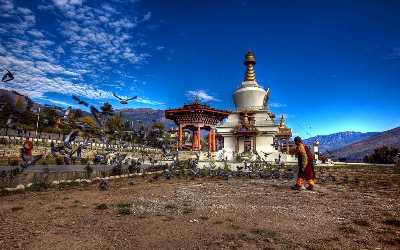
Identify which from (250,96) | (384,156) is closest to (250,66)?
(250,96)

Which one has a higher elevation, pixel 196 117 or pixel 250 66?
pixel 250 66

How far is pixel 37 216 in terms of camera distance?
9.14 meters

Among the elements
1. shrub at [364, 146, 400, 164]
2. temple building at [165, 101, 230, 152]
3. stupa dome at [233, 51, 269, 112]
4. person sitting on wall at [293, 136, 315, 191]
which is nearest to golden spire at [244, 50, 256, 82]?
stupa dome at [233, 51, 269, 112]

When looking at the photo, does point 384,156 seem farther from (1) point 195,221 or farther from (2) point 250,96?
(1) point 195,221

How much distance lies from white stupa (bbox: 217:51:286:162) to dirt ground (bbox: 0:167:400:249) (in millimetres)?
32110

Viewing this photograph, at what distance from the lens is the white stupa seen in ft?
156

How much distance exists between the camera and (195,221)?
8781 mm

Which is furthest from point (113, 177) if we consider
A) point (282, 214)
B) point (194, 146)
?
point (194, 146)

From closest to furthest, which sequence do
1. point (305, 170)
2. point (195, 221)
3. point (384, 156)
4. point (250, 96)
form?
point (195, 221), point (305, 170), point (250, 96), point (384, 156)

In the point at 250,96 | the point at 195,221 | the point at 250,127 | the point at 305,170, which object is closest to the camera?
the point at 195,221

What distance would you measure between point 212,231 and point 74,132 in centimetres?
1045

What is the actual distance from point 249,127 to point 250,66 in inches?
570

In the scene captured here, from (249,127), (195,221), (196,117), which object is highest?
(196,117)

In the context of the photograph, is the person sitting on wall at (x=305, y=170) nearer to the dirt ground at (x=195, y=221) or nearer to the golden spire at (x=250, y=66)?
the dirt ground at (x=195, y=221)
